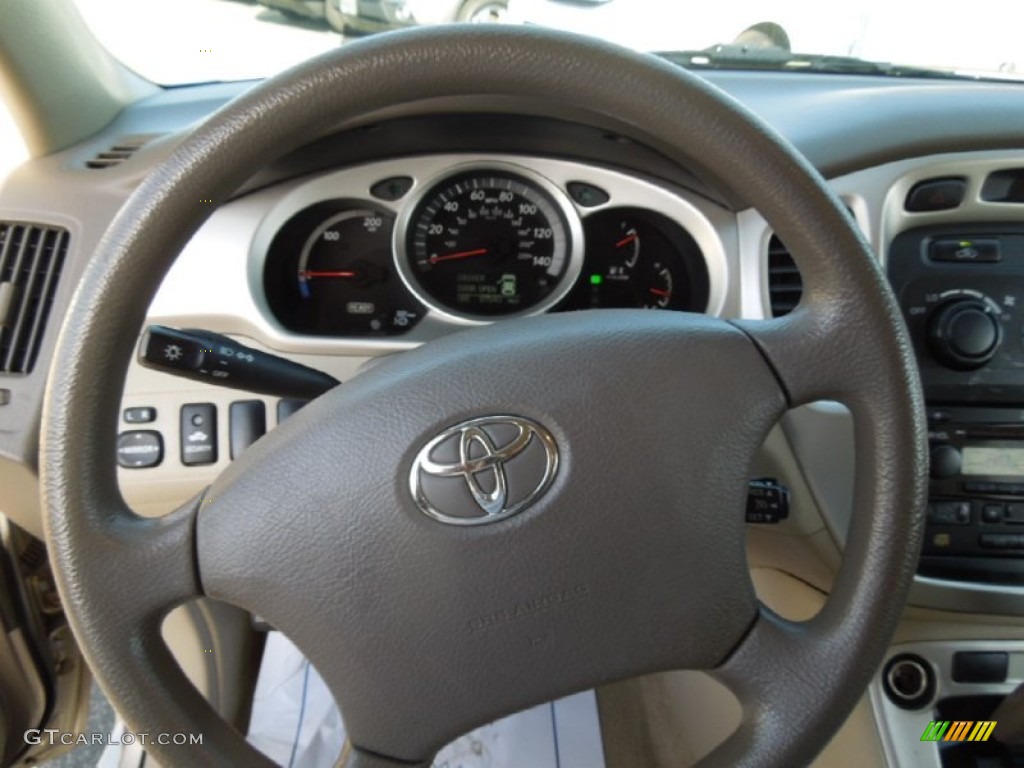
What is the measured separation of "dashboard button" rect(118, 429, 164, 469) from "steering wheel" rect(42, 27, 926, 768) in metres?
0.36

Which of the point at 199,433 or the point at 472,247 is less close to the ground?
the point at 472,247

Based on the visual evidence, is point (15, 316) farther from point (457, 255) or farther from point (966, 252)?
point (966, 252)

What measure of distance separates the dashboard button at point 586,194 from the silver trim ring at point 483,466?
470 mm

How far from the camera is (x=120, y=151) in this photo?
3.59 ft

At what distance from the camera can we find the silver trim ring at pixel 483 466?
67 cm

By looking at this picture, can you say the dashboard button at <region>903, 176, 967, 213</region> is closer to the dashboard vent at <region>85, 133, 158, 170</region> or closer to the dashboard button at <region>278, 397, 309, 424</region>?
the dashboard button at <region>278, 397, 309, 424</region>

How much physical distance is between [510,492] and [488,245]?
0.50 meters

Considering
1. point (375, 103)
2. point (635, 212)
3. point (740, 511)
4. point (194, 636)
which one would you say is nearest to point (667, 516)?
point (740, 511)

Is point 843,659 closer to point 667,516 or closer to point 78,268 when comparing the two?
point 667,516

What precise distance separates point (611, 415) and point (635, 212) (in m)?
0.47

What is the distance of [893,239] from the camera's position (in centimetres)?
106

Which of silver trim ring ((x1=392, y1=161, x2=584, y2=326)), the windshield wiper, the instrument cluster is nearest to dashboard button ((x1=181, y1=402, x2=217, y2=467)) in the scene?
the instrument cluster

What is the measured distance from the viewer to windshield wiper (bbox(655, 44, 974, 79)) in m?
1.26

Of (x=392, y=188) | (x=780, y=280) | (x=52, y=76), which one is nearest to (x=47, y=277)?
(x=52, y=76)
